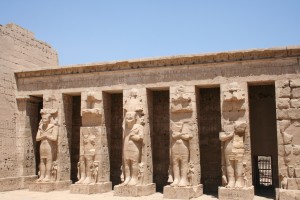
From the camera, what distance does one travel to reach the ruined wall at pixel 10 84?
1412cm

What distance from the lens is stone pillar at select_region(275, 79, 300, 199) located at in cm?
1073

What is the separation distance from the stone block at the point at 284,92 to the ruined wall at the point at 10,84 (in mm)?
10050

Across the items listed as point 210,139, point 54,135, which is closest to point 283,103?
point 210,139

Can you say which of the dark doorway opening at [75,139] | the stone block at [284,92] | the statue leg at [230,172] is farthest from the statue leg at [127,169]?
the stone block at [284,92]

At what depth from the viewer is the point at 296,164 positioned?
10789 millimetres

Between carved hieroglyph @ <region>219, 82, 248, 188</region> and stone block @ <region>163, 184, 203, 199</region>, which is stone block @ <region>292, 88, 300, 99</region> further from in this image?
stone block @ <region>163, 184, 203, 199</region>

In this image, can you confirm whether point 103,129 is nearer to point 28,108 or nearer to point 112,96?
point 112,96

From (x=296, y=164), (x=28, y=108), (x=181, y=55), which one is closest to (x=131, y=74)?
(x=181, y=55)

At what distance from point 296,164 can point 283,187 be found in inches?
31.1

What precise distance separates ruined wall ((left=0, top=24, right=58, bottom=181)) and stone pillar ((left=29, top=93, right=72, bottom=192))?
1.35 meters

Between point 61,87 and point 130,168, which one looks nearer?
point 130,168

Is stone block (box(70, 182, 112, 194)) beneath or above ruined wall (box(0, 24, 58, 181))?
beneath

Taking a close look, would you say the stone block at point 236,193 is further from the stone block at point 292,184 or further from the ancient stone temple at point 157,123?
the stone block at point 292,184

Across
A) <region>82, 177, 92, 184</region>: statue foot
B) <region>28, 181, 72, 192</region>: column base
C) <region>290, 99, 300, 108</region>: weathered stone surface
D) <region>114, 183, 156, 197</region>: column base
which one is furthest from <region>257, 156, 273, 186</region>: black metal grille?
<region>28, 181, 72, 192</region>: column base
